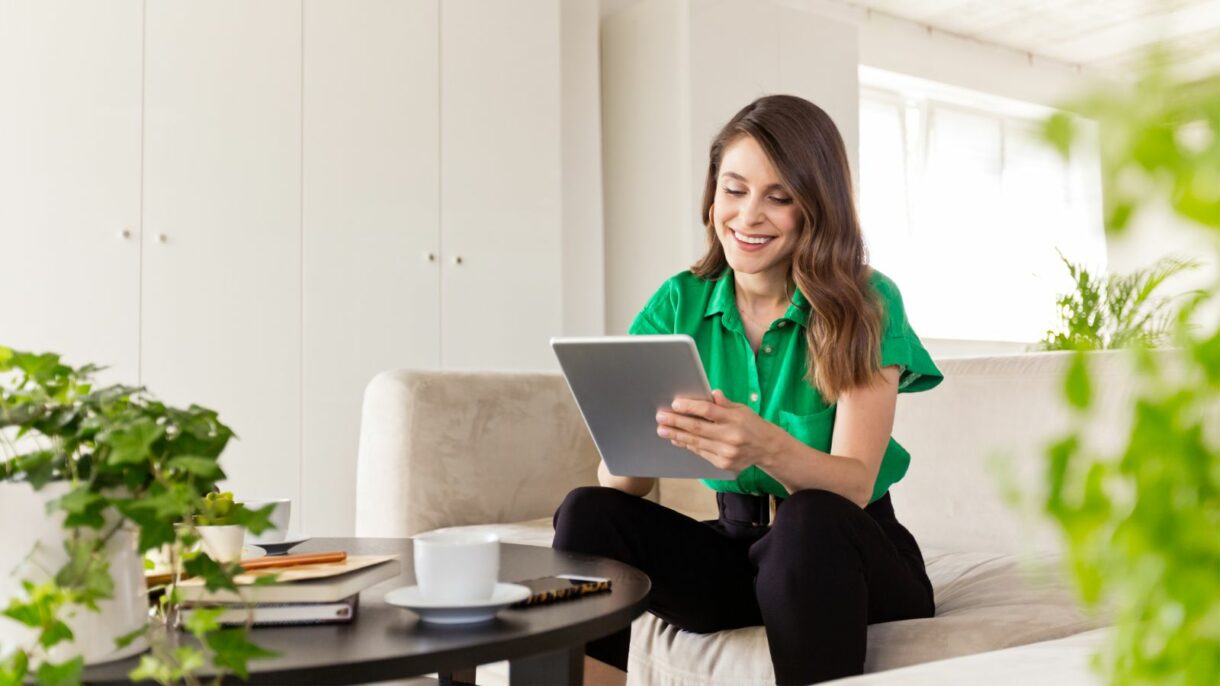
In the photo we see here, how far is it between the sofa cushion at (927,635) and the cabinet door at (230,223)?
2303 mm

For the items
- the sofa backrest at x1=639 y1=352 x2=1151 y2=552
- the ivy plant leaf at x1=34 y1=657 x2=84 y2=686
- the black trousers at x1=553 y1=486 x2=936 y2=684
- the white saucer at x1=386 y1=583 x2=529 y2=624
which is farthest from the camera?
the sofa backrest at x1=639 y1=352 x2=1151 y2=552

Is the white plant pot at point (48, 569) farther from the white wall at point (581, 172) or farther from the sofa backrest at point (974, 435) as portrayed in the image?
the white wall at point (581, 172)

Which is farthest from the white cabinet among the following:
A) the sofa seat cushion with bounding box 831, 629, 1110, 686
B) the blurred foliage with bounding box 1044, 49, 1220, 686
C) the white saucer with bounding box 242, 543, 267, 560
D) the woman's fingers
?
the blurred foliage with bounding box 1044, 49, 1220, 686

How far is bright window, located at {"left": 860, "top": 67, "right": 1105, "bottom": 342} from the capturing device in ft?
20.9

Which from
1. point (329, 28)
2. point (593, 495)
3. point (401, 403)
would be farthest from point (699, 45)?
point (593, 495)

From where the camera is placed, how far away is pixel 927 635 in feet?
4.46

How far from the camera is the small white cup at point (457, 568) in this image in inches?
37.7

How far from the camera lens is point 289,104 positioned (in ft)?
12.3

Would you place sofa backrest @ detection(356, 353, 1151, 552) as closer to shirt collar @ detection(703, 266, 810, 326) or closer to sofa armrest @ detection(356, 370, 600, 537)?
sofa armrest @ detection(356, 370, 600, 537)

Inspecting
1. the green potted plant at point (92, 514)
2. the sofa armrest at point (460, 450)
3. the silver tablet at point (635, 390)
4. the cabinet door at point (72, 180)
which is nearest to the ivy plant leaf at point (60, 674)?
the green potted plant at point (92, 514)

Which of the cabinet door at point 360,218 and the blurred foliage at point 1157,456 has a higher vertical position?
the cabinet door at point 360,218

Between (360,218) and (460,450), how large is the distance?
1691 millimetres

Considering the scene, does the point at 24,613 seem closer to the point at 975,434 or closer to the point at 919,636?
the point at 919,636

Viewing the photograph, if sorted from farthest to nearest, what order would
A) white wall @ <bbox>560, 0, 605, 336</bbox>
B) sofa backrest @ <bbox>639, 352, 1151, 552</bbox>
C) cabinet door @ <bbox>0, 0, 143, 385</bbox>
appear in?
white wall @ <bbox>560, 0, 605, 336</bbox> < cabinet door @ <bbox>0, 0, 143, 385</bbox> < sofa backrest @ <bbox>639, 352, 1151, 552</bbox>
